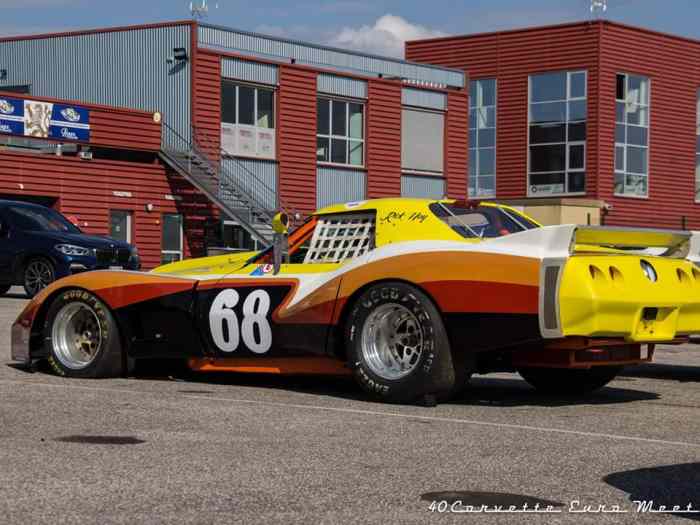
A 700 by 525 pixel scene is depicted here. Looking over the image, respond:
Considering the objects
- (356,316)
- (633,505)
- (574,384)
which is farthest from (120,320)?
(633,505)

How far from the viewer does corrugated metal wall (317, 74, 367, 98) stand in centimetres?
4294

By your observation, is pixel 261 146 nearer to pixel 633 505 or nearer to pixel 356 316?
pixel 356 316

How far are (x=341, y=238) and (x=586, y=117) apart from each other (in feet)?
150

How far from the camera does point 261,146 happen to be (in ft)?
136

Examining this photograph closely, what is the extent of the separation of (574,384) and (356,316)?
6.11 feet

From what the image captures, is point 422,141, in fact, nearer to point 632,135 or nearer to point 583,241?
point 632,135

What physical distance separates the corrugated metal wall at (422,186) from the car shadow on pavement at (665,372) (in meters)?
33.0

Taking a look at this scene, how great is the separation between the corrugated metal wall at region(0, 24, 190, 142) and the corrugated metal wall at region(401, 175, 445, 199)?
9.52 meters

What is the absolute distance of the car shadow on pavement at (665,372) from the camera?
11555 mm

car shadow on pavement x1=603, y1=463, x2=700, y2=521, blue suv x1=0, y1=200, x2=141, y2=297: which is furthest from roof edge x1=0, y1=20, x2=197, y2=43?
car shadow on pavement x1=603, y1=463, x2=700, y2=521

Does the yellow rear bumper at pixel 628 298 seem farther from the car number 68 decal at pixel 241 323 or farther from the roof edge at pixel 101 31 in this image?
the roof edge at pixel 101 31

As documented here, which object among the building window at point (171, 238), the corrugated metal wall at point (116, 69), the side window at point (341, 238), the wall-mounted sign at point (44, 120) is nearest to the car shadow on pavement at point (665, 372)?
the side window at point (341, 238)

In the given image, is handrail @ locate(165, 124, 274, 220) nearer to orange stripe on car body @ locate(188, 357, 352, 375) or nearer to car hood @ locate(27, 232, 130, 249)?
car hood @ locate(27, 232, 130, 249)

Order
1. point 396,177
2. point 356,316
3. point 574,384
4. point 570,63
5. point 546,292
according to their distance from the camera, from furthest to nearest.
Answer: point 570,63 → point 396,177 → point 574,384 → point 356,316 → point 546,292
